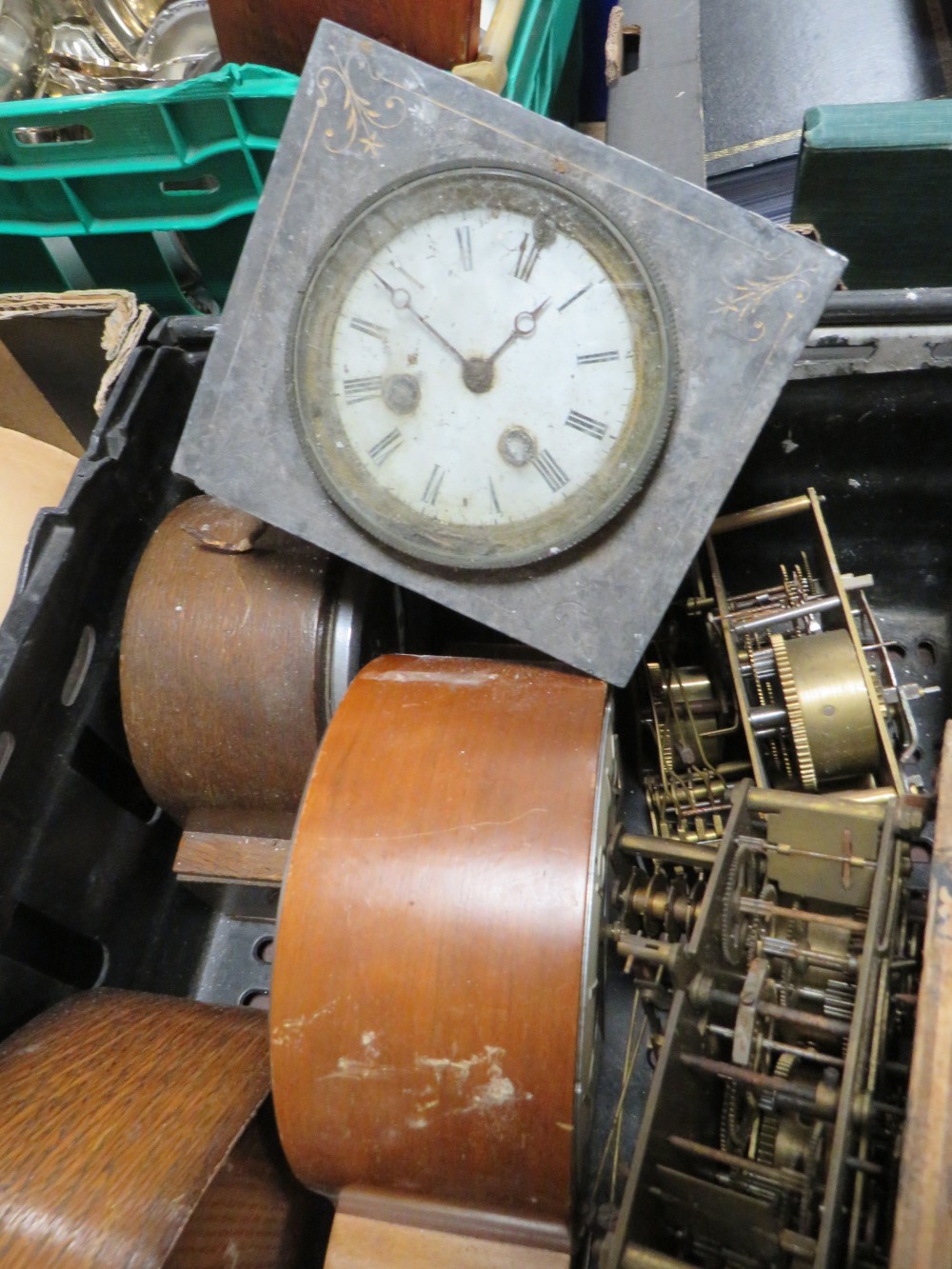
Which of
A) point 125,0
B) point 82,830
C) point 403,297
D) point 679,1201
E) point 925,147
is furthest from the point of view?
point 125,0

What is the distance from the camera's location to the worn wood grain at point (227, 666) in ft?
4.42

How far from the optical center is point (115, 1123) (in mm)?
1122

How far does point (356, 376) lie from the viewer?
1296mm

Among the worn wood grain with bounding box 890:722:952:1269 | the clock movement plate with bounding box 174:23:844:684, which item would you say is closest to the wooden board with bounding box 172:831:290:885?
the clock movement plate with bounding box 174:23:844:684

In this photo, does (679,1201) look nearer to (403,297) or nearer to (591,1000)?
(591,1000)

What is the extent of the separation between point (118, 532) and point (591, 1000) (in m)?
1.06

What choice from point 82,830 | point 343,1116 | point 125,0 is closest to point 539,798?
point 343,1116

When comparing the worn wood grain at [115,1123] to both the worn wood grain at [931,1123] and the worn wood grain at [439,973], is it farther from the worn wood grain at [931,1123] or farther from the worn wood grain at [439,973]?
the worn wood grain at [931,1123]

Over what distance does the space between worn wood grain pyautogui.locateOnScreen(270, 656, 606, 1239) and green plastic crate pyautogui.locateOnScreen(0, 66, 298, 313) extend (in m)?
1.15

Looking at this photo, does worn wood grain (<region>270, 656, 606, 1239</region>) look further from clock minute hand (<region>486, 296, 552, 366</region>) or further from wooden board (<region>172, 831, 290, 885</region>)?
clock minute hand (<region>486, 296, 552, 366</region>)

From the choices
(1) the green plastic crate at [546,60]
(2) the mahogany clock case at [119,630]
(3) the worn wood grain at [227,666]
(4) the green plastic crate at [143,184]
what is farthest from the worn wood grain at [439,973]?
(1) the green plastic crate at [546,60]

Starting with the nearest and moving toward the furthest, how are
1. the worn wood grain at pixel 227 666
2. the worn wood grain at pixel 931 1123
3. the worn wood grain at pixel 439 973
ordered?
the worn wood grain at pixel 931 1123 → the worn wood grain at pixel 439 973 → the worn wood grain at pixel 227 666

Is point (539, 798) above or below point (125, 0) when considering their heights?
below

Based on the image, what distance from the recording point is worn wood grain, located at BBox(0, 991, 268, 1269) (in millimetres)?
1023
